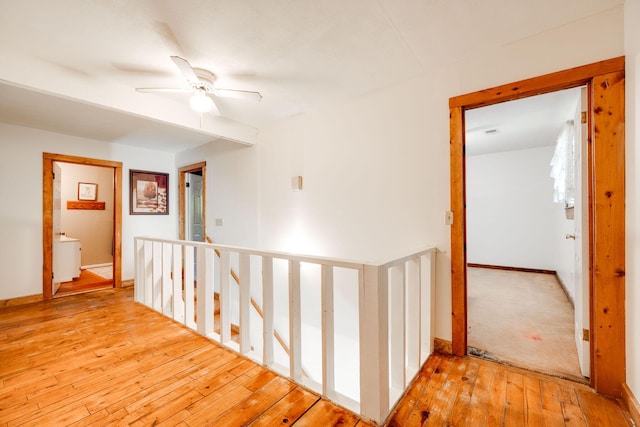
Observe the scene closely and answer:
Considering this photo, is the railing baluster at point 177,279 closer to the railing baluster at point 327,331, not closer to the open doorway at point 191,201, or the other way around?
the open doorway at point 191,201

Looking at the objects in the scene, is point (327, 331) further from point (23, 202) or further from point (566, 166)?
point (23, 202)

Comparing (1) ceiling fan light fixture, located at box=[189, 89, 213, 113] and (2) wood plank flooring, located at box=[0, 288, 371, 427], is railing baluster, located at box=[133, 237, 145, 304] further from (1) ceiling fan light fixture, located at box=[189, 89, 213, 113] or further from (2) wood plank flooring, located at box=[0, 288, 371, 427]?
(1) ceiling fan light fixture, located at box=[189, 89, 213, 113]

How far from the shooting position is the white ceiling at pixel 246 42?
1.57 meters

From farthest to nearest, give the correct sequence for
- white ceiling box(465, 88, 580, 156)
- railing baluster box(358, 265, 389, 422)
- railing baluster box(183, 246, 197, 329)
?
white ceiling box(465, 88, 580, 156) < railing baluster box(183, 246, 197, 329) < railing baluster box(358, 265, 389, 422)

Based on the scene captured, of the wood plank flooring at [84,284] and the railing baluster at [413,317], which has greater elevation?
the railing baluster at [413,317]

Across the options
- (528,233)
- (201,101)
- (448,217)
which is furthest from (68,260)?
(528,233)

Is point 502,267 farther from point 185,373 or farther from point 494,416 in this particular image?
point 185,373

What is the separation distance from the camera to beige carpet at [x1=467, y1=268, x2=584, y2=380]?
2031 millimetres

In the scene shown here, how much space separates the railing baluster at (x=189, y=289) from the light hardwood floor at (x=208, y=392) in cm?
28

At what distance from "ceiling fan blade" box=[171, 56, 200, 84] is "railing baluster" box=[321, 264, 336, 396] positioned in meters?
1.59

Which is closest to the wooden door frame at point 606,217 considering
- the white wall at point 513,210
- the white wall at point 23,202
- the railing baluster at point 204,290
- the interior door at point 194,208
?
the railing baluster at point 204,290

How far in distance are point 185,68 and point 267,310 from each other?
5.75 feet

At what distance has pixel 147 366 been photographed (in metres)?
1.95

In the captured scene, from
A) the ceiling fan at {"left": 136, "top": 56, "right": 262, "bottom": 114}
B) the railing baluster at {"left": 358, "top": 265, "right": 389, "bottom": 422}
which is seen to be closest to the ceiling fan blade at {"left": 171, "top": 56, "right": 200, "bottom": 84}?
the ceiling fan at {"left": 136, "top": 56, "right": 262, "bottom": 114}
